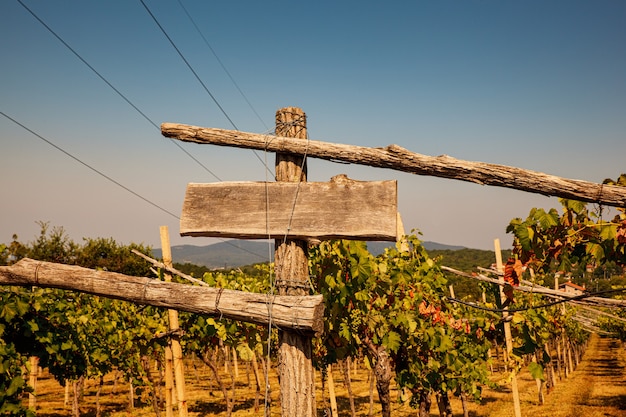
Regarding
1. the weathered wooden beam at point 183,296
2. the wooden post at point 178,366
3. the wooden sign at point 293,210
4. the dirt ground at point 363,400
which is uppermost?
the wooden sign at point 293,210

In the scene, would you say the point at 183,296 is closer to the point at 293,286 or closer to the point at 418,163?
the point at 293,286

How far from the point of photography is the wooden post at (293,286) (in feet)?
10.6

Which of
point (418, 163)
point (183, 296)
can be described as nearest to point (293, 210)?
point (418, 163)

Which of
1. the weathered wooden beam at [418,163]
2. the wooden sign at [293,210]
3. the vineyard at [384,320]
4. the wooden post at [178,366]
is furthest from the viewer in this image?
the wooden post at [178,366]

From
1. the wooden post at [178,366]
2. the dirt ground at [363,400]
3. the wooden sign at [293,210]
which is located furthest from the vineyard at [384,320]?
the dirt ground at [363,400]

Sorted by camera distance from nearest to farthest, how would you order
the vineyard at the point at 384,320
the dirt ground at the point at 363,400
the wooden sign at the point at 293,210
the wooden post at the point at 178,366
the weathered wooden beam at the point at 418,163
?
the weathered wooden beam at the point at 418,163 → the wooden sign at the point at 293,210 → the vineyard at the point at 384,320 → the wooden post at the point at 178,366 → the dirt ground at the point at 363,400

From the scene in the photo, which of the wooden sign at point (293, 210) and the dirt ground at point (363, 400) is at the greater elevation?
the wooden sign at point (293, 210)

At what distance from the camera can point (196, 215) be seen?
11.6ft

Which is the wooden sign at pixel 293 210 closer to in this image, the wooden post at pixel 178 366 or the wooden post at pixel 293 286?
the wooden post at pixel 293 286

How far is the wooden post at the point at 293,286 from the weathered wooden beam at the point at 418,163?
16 cm

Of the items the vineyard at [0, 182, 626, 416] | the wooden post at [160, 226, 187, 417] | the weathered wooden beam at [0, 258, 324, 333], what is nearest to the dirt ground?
the vineyard at [0, 182, 626, 416]

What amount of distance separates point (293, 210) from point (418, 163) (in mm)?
995

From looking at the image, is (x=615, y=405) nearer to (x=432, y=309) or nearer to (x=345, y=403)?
(x=345, y=403)

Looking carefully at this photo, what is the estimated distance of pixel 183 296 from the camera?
359cm
